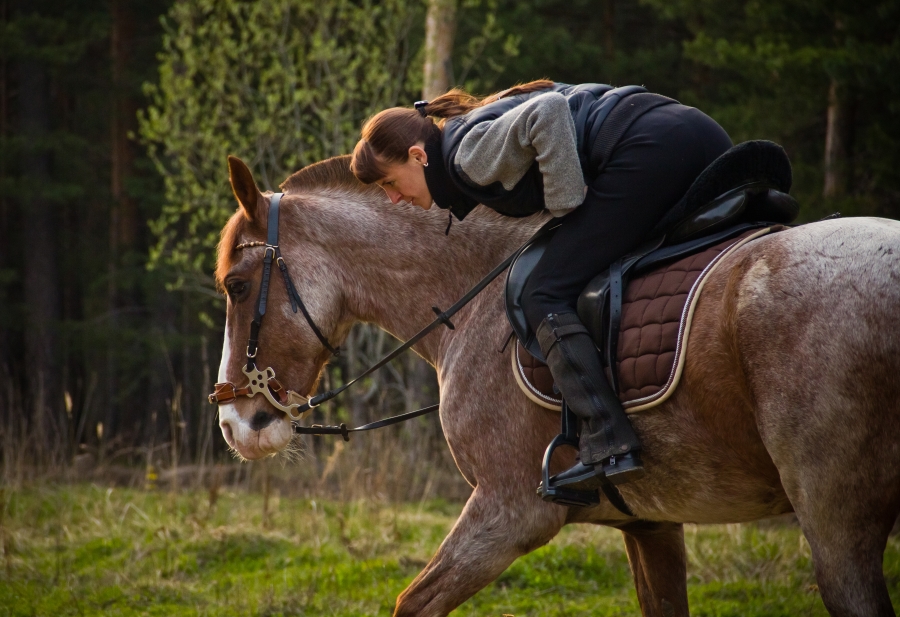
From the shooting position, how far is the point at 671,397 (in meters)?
2.76

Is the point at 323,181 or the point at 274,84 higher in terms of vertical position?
the point at 274,84

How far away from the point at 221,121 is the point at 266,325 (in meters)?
10.4

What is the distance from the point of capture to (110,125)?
20.5m

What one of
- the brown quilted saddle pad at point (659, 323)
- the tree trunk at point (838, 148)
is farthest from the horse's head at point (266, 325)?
the tree trunk at point (838, 148)

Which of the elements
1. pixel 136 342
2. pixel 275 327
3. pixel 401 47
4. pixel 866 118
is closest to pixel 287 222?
pixel 275 327

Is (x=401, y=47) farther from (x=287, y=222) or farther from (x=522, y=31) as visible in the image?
(x=287, y=222)

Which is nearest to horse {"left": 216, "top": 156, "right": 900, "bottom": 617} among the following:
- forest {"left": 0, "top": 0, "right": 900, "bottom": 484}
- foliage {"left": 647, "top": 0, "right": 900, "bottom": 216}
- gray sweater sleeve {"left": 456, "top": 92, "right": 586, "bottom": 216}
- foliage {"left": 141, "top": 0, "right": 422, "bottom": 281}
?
gray sweater sleeve {"left": 456, "top": 92, "right": 586, "bottom": 216}

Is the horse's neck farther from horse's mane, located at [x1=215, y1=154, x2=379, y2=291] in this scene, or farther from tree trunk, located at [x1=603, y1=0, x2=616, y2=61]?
tree trunk, located at [x1=603, y1=0, x2=616, y2=61]

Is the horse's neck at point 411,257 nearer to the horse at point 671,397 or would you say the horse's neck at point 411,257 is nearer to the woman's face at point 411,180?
the horse at point 671,397

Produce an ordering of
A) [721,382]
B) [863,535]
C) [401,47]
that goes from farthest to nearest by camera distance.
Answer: [401,47]
[721,382]
[863,535]

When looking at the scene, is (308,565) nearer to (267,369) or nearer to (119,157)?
(267,369)

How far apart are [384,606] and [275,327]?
7.99 ft

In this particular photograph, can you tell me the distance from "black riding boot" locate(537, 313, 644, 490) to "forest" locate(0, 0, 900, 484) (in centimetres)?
471

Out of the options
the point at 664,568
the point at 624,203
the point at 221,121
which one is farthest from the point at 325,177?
the point at 221,121
